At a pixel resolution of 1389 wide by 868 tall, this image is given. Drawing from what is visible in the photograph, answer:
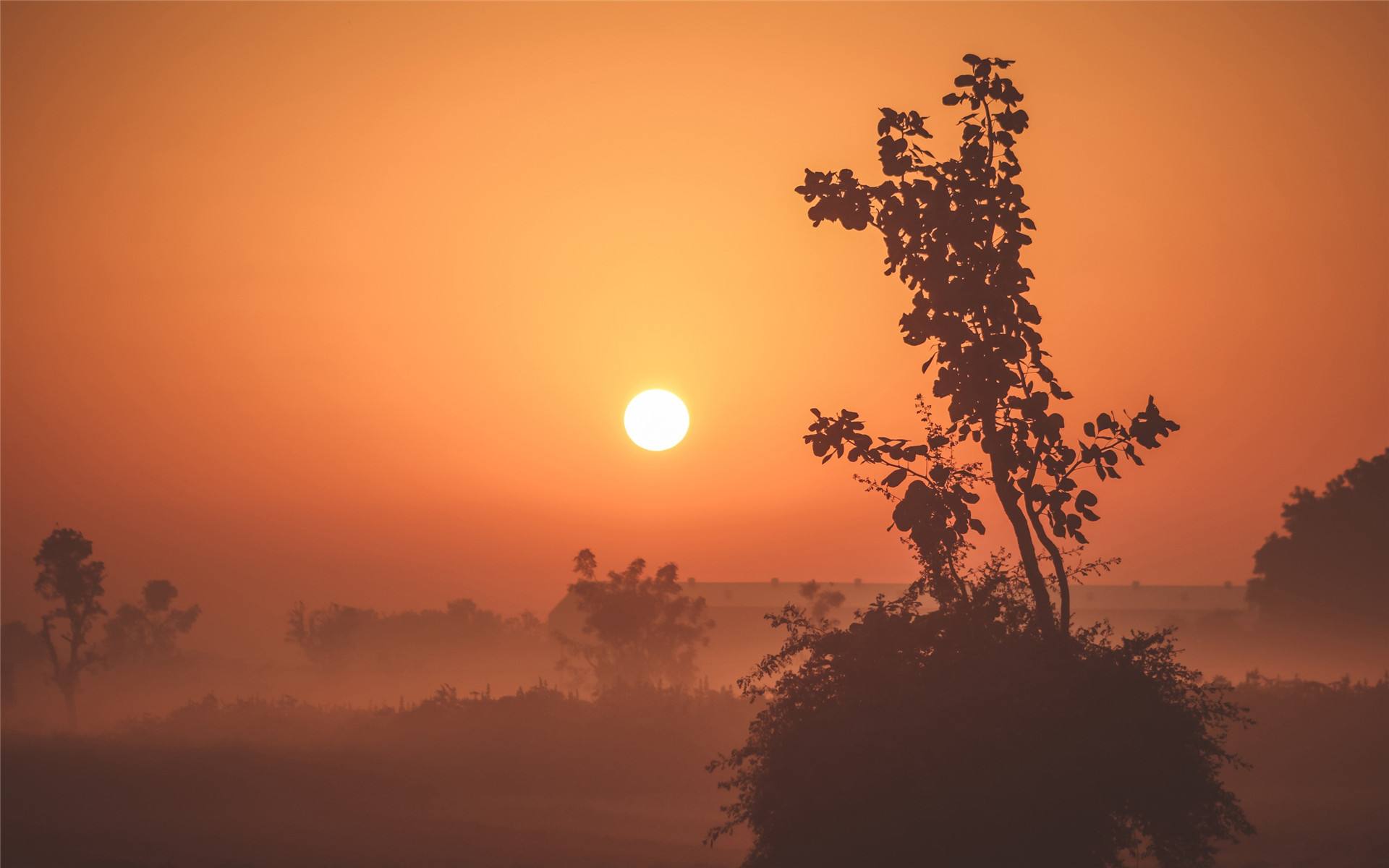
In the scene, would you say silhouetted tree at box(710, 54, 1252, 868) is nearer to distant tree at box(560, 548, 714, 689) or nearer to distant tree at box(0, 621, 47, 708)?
distant tree at box(560, 548, 714, 689)

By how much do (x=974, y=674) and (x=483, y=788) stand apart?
42186 mm

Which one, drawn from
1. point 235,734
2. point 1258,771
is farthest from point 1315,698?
point 235,734

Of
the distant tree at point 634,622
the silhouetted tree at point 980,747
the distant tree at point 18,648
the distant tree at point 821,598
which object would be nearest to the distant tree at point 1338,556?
the distant tree at point 821,598

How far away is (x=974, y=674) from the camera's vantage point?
1703 cm

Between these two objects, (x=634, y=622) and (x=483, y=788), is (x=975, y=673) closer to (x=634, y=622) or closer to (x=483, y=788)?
(x=483, y=788)

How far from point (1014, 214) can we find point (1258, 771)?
4113cm

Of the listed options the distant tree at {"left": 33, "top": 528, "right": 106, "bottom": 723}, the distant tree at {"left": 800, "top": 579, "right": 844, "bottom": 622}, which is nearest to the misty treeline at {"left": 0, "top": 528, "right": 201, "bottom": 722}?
the distant tree at {"left": 33, "top": 528, "right": 106, "bottom": 723}

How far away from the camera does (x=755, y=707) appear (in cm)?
6838

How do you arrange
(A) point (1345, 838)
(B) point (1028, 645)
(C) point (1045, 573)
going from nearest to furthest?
(B) point (1028, 645)
(C) point (1045, 573)
(A) point (1345, 838)

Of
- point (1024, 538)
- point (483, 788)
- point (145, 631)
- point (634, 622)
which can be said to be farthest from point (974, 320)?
point (145, 631)

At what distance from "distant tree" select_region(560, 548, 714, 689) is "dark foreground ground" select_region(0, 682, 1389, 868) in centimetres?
1458

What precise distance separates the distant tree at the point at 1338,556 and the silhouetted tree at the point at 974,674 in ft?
318

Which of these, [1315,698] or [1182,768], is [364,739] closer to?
[1315,698]

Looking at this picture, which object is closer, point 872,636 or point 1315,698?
point 872,636
